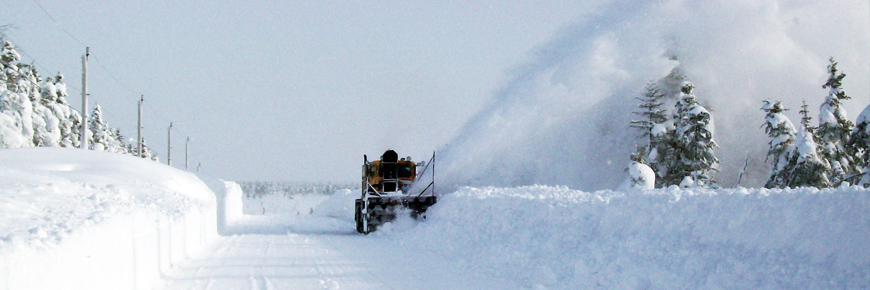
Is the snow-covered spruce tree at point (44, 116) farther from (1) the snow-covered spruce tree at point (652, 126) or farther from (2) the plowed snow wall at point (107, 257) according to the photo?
(1) the snow-covered spruce tree at point (652, 126)

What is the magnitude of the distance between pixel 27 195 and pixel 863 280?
11485 millimetres

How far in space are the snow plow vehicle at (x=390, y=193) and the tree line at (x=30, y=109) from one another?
15911 mm

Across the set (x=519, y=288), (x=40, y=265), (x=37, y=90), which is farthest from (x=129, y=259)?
(x=37, y=90)

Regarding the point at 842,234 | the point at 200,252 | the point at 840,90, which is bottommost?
the point at 200,252

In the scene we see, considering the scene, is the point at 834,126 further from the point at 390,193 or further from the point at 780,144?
the point at 390,193

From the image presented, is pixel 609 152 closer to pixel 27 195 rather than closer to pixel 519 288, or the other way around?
pixel 519 288

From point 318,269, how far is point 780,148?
24.1 m

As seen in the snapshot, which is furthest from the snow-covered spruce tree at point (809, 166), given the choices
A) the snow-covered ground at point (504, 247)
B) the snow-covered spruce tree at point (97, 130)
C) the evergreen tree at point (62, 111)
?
the snow-covered spruce tree at point (97, 130)

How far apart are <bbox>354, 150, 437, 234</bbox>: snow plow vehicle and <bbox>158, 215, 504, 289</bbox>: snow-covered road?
360cm

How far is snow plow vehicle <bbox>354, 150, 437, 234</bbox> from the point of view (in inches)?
736

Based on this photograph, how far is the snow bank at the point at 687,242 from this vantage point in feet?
19.4

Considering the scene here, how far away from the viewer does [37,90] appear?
4028 centimetres

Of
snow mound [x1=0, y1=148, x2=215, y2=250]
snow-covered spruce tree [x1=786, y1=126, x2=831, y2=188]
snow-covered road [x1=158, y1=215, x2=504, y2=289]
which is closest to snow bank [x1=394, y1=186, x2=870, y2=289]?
snow-covered road [x1=158, y1=215, x2=504, y2=289]

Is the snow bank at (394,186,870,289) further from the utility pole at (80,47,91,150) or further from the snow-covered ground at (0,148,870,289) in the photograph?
the utility pole at (80,47,91,150)
